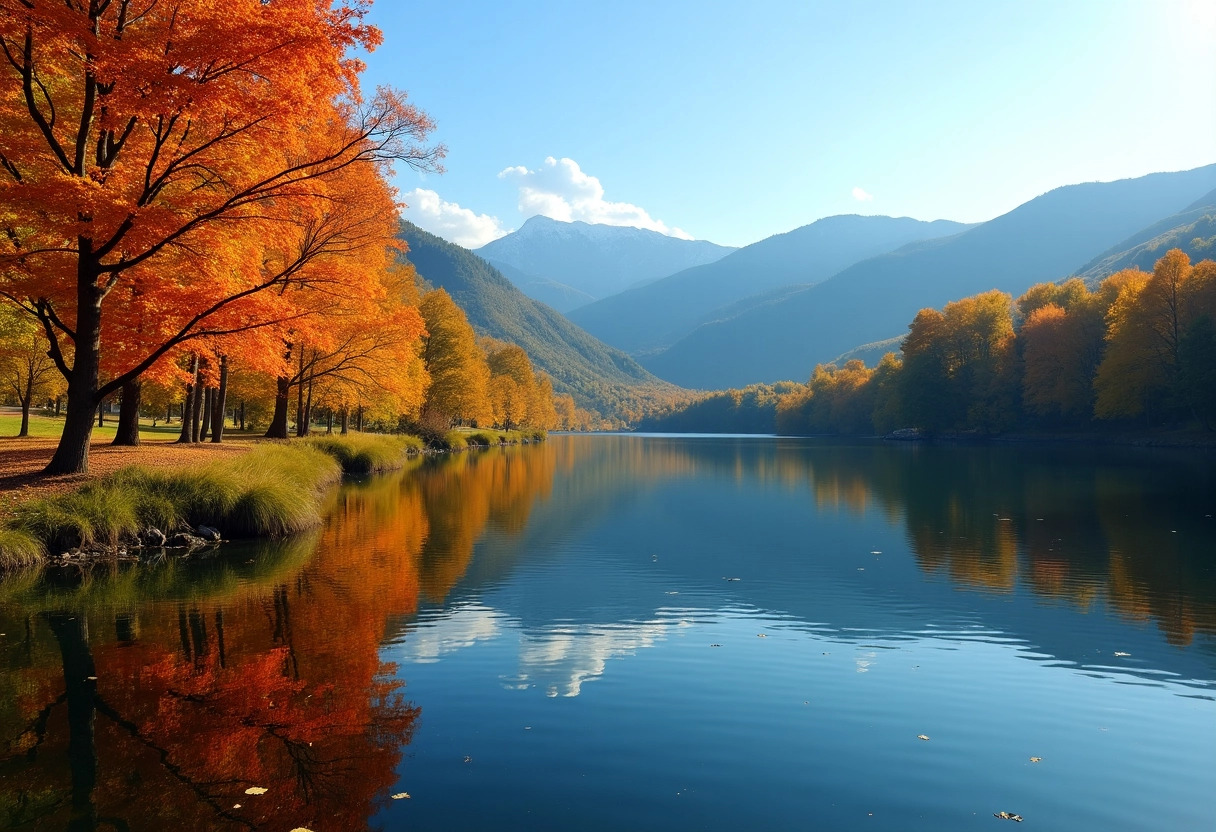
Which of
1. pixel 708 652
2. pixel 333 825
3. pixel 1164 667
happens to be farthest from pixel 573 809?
pixel 1164 667

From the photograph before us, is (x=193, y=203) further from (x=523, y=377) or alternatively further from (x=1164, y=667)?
(x=523, y=377)

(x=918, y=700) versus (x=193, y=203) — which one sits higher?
(x=193, y=203)

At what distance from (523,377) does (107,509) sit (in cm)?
8915

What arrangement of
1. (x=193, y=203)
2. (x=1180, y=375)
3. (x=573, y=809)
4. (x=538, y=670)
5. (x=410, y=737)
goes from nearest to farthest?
(x=573, y=809)
(x=410, y=737)
(x=538, y=670)
(x=193, y=203)
(x=1180, y=375)

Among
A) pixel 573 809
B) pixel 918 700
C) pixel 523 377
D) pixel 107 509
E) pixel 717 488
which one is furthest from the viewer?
pixel 523 377

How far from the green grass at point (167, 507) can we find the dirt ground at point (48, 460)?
452mm

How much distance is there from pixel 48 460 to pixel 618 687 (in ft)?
59.6

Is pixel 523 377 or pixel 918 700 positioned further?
pixel 523 377

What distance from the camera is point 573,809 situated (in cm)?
606

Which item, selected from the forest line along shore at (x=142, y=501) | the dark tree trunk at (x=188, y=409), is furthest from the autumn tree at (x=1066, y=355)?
the dark tree trunk at (x=188, y=409)

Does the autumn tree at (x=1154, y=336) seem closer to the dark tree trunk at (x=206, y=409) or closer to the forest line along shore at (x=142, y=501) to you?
the forest line along shore at (x=142, y=501)

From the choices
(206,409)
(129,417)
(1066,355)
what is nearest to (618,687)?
(129,417)

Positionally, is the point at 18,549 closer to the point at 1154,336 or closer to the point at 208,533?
the point at 208,533

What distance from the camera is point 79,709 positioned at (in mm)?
7762
